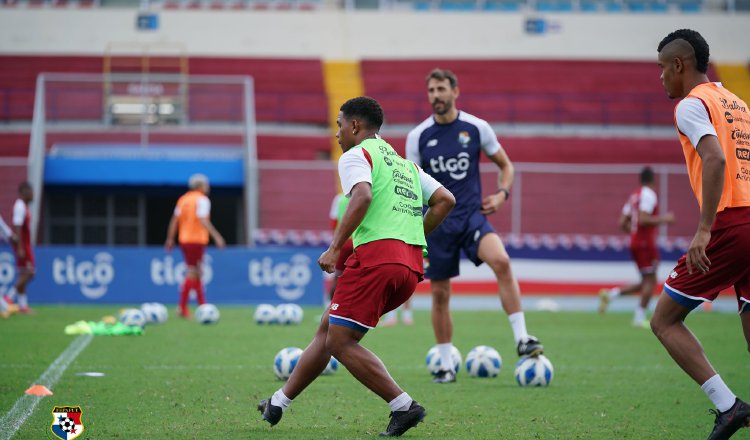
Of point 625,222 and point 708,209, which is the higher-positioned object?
point 708,209

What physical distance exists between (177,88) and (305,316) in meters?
9.94

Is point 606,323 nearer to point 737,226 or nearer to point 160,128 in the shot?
point 737,226

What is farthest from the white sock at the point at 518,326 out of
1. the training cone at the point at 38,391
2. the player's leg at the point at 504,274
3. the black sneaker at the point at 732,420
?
the training cone at the point at 38,391

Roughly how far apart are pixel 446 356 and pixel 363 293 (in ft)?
11.2

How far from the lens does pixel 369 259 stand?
632cm

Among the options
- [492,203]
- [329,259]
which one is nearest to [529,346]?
[492,203]

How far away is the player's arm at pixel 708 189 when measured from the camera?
227 inches

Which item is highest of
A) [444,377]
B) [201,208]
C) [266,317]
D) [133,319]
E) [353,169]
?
[353,169]

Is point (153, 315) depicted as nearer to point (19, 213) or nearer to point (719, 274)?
point (19, 213)

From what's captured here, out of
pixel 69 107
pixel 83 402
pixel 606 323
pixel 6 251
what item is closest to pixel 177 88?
pixel 69 107

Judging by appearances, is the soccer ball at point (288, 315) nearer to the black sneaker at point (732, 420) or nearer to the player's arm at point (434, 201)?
the player's arm at point (434, 201)

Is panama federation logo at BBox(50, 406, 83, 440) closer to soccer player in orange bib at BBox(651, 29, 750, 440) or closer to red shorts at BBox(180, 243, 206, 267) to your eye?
soccer player in orange bib at BBox(651, 29, 750, 440)

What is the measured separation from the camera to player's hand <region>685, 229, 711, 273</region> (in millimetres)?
Answer: 5781

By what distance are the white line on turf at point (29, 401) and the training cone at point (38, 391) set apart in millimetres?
54
